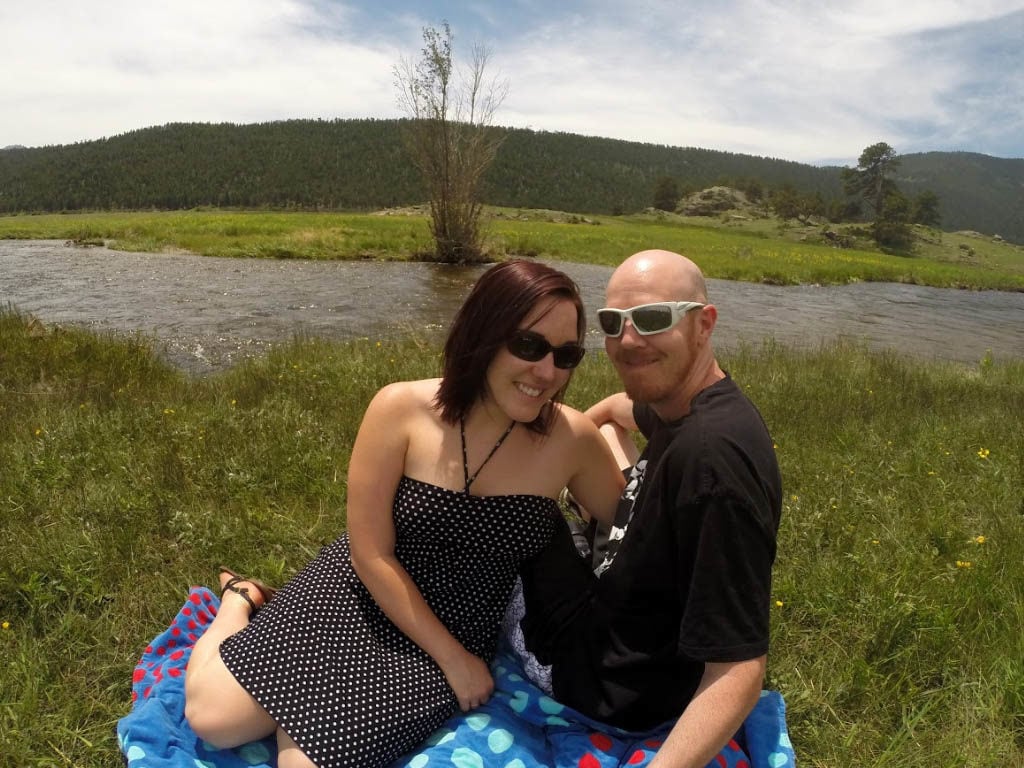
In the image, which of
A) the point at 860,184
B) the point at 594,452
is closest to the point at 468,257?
the point at 594,452

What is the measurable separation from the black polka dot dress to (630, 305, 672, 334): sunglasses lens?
743mm

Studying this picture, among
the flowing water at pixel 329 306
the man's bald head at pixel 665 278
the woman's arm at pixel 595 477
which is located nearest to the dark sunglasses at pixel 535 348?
the man's bald head at pixel 665 278

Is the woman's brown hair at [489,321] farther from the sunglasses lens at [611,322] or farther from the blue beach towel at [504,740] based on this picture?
the blue beach towel at [504,740]

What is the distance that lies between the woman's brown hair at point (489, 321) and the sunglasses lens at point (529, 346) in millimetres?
35

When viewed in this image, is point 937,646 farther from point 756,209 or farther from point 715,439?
point 756,209

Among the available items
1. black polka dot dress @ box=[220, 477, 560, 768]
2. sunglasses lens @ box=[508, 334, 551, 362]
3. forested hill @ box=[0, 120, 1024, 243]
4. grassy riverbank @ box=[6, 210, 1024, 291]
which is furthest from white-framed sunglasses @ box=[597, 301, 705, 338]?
forested hill @ box=[0, 120, 1024, 243]

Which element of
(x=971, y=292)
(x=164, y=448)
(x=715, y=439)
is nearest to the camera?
(x=715, y=439)

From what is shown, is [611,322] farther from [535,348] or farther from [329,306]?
[329,306]

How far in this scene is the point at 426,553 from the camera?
8.38ft

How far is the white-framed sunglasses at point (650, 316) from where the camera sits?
2.23 m

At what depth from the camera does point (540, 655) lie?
8.55ft

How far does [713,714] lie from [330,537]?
2.62 metres

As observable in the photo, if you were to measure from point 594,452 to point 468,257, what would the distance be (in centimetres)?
2346

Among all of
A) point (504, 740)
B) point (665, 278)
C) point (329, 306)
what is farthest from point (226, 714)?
point (329, 306)
